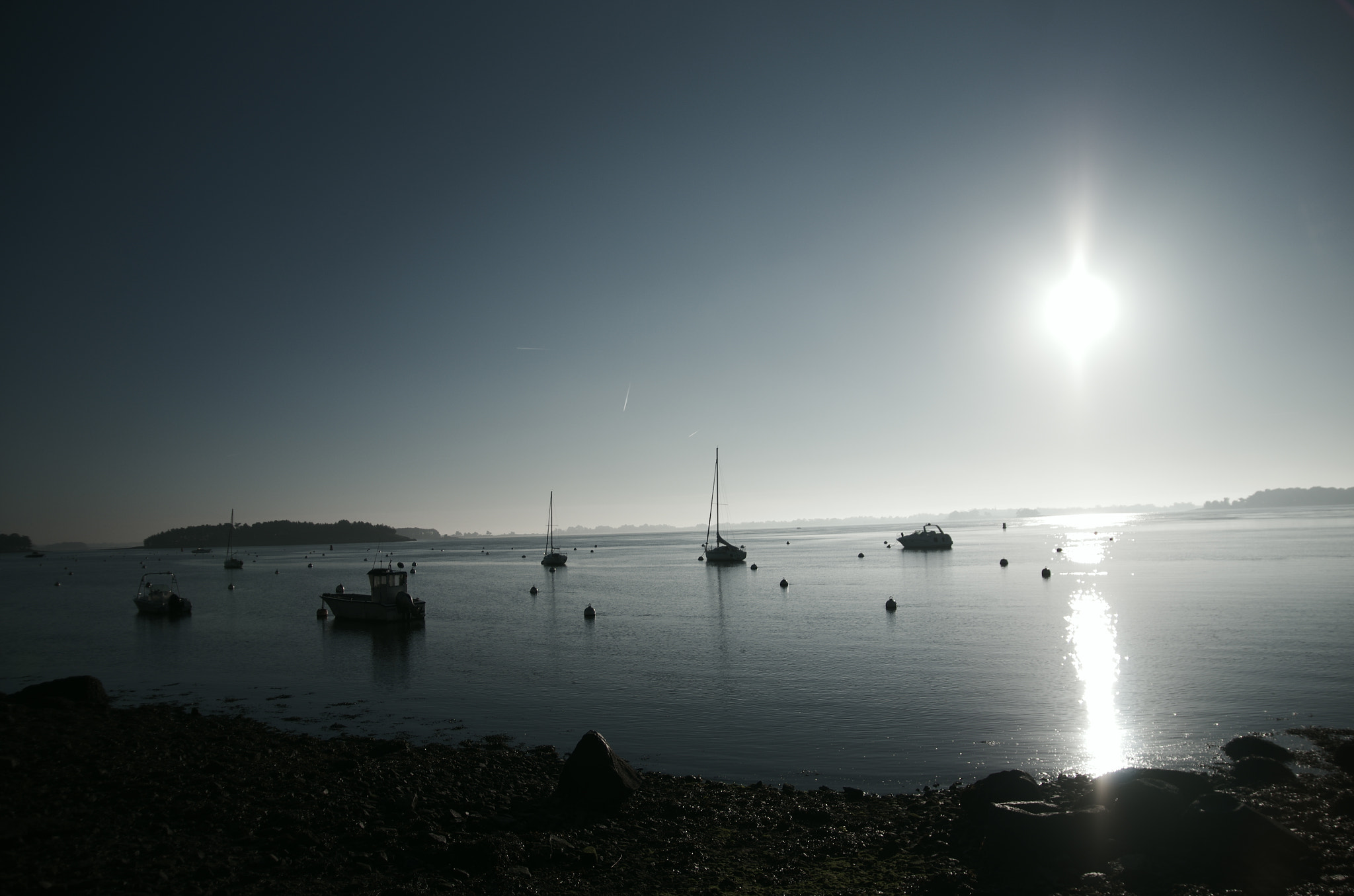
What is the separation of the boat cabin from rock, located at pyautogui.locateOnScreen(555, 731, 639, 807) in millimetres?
35428

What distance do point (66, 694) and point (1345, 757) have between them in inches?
1254

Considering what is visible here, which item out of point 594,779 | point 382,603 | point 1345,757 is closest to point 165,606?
point 382,603

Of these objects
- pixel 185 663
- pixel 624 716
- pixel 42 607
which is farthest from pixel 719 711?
pixel 42 607

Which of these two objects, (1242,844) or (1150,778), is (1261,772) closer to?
(1150,778)

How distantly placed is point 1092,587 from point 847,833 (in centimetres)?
5326

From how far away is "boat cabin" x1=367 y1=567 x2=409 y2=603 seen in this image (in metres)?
44.9

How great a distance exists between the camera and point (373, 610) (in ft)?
146

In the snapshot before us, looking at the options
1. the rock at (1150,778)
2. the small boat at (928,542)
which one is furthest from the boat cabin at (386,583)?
the small boat at (928,542)

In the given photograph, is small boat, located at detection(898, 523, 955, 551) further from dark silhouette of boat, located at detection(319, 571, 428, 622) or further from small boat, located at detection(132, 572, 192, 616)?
small boat, located at detection(132, 572, 192, 616)

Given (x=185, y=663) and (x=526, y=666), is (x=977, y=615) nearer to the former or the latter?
(x=526, y=666)

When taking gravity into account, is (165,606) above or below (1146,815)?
below

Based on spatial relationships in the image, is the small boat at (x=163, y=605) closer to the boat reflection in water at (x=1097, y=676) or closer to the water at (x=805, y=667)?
the water at (x=805, y=667)

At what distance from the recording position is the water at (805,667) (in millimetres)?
17828

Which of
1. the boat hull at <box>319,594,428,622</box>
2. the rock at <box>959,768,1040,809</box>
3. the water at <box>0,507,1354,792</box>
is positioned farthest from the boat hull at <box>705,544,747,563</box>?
the rock at <box>959,768,1040,809</box>
